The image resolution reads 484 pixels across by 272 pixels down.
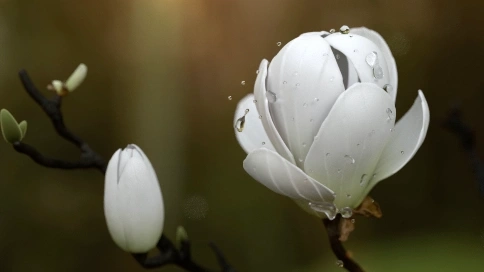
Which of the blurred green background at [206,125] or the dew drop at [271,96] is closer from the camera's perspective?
the dew drop at [271,96]

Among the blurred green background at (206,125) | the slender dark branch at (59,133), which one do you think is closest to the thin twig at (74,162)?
the slender dark branch at (59,133)

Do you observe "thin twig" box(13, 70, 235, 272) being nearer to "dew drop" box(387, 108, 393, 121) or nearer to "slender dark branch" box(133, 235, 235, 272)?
"slender dark branch" box(133, 235, 235, 272)

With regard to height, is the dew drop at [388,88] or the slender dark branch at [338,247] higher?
the dew drop at [388,88]

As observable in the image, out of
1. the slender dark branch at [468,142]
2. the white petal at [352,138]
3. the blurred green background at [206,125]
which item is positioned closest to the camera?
the white petal at [352,138]

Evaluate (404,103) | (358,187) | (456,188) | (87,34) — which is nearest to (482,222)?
(456,188)

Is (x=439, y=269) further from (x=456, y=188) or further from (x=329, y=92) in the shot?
(x=329, y=92)

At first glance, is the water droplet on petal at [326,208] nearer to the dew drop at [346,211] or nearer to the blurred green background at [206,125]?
the dew drop at [346,211]

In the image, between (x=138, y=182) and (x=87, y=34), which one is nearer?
(x=138, y=182)
